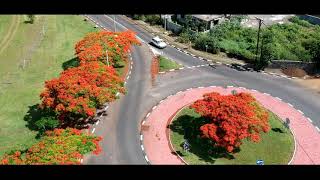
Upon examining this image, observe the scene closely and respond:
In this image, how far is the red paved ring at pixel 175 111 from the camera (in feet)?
136

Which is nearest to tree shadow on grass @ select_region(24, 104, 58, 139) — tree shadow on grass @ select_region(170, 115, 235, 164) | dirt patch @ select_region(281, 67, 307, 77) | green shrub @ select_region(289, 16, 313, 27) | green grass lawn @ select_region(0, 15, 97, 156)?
green grass lawn @ select_region(0, 15, 97, 156)

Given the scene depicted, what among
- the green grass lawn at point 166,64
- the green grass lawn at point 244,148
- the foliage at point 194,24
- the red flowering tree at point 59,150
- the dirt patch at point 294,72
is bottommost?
the green grass lawn at point 244,148

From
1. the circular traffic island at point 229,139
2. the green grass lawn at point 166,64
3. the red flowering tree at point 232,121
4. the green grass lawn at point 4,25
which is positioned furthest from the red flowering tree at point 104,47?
the green grass lawn at point 4,25

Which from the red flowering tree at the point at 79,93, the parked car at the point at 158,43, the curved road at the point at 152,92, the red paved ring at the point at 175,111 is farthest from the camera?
the parked car at the point at 158,43

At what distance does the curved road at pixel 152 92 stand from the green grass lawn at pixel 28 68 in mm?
8711

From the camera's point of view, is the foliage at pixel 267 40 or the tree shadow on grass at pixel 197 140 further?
the foliage at pixel 267 40

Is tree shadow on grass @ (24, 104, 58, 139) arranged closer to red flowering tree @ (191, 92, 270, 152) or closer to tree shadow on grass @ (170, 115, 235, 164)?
tree shadow on grass @ (170, 115, 235, 164)

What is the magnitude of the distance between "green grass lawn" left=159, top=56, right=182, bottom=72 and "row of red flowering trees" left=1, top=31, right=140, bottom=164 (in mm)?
8746

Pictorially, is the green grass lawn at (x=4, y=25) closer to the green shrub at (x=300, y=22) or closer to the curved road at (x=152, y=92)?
the curved road at (x=152, y=92)

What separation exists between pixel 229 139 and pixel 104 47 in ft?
78.4

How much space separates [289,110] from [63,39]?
129 ft

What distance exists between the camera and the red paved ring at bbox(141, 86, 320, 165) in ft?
136
